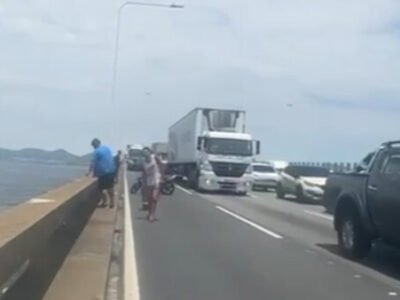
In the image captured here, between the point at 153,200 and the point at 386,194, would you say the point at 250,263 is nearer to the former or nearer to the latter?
the point at 386,194

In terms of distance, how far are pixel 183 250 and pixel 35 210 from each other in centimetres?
717

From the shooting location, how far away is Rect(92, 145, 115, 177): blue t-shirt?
25172 millimetres

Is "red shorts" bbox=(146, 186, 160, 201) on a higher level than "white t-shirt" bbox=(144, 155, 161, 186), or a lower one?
lower

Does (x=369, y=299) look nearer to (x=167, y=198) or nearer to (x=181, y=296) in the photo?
(x=181, y=296)

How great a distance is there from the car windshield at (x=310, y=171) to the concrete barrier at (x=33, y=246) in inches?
1108

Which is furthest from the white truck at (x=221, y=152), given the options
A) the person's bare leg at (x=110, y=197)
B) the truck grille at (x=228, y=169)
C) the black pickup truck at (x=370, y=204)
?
the black pickup truck at (x=370, y=204)

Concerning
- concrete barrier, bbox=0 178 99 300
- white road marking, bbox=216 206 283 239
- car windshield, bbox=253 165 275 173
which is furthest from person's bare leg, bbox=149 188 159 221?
car windshield, bbox=253 165 275 173

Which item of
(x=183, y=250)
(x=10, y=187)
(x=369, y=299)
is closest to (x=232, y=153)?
(x=10, y=187)

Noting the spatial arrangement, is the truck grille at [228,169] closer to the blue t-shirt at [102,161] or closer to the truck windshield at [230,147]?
the truck windshield at [230,147]

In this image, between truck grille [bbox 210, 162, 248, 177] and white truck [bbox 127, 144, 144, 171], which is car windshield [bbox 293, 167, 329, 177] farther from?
white truck [bbox 127, 144, 144, 171]

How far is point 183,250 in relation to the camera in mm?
18078

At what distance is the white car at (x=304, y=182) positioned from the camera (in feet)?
135

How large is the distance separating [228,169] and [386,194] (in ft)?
98.2

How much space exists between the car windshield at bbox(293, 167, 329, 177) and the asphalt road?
48.4ft
